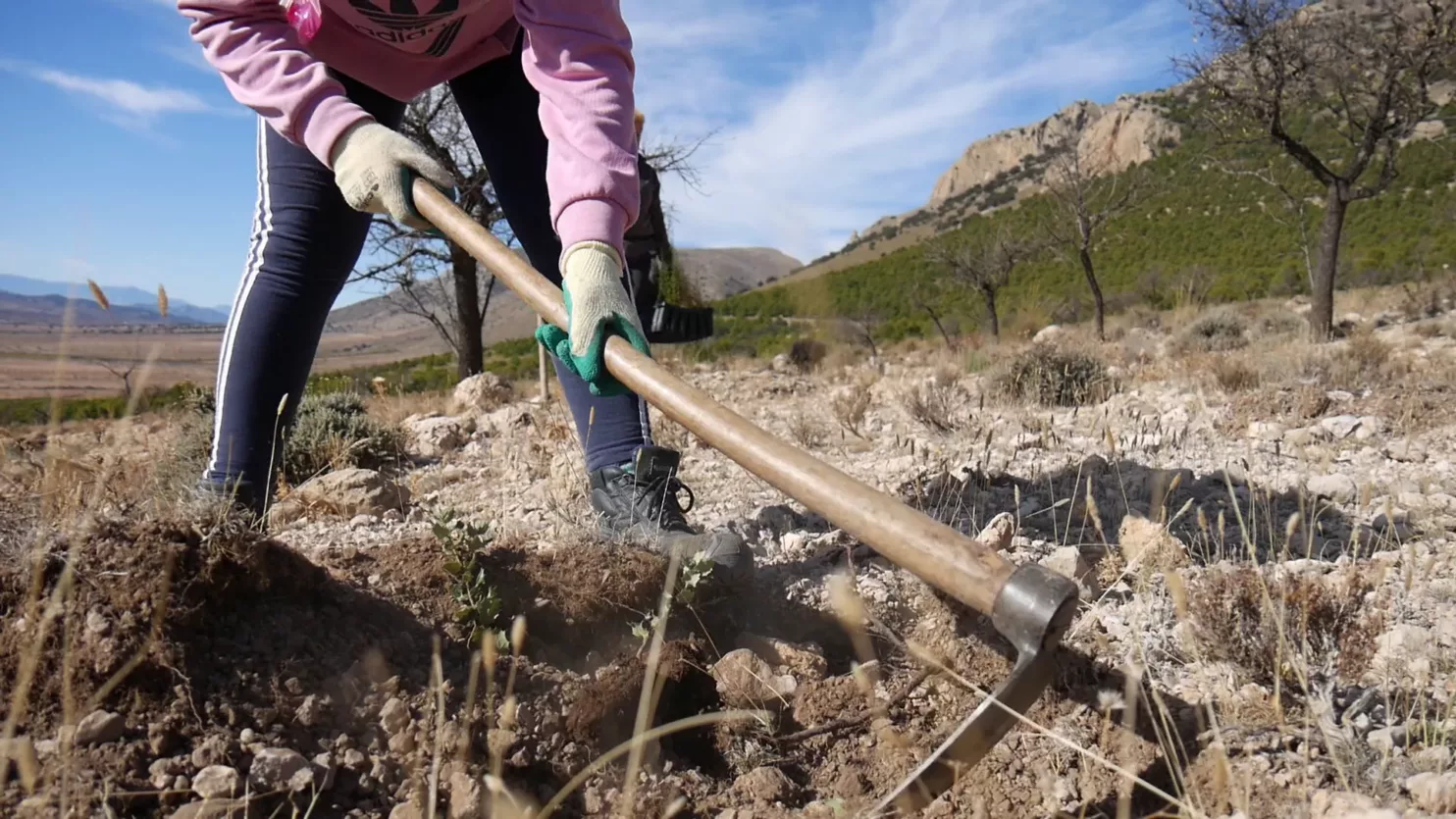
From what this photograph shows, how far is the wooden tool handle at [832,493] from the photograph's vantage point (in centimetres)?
96

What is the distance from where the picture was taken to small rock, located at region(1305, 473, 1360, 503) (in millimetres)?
2201

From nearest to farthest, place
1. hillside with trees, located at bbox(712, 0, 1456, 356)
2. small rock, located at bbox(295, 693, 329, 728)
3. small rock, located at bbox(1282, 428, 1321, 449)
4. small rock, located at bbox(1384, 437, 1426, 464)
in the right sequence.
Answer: small rock, located at bbox(295, 693, 329, 728) → small rock, located at bbox(1384, 437, 1426, 464) → small rock, located at bbox(1282, 428, 1321, 449) → hillside with trees, located at bbox(712, 0, 1456, 356)

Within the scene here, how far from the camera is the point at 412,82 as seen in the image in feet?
6.17

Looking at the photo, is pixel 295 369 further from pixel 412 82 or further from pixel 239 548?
pixel 412 82

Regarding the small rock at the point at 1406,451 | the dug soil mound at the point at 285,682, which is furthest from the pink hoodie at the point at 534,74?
the small rock at the point at 1406,451

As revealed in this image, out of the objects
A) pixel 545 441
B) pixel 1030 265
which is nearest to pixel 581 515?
pixel 545 441

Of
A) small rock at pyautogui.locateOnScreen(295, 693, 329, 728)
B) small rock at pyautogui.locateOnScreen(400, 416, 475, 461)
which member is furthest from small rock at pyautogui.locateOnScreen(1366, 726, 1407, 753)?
small rock at pyautogui.locateOnScreen(400, 416, 475, 461)

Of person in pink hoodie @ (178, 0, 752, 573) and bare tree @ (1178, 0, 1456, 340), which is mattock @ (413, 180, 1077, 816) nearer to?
person in pink hoodie @ (178, 0, 752, 573)

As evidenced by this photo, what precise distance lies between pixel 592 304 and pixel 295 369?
75 centimetres

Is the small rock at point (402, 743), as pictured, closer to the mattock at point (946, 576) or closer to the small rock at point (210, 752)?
the small rock at point (210, 752)

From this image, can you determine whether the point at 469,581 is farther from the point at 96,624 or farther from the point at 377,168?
the point at 377,168

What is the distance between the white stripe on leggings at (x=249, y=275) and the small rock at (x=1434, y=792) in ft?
6.54

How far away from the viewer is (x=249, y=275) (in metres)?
1.73

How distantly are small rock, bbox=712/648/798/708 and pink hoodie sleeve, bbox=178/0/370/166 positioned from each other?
1.26 m
